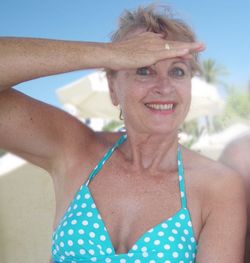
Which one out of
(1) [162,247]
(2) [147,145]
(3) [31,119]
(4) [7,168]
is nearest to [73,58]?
(3) [31,119]

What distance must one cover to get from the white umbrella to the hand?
5.23m

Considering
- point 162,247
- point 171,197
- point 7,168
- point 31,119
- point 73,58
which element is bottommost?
point 7,168

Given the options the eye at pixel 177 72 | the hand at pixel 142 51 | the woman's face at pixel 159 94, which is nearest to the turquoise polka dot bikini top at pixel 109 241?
the woman's face at pixel 159 94

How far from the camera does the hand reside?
5.90 ft

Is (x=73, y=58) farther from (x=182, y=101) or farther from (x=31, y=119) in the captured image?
(x=182, y=101)

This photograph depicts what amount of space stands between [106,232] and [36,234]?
5.59 ft

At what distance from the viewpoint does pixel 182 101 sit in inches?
81.7

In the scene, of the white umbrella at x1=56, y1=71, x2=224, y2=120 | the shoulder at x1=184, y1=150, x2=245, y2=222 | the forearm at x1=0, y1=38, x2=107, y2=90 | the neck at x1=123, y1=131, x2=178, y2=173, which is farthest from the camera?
the white umbrella at x1=56, y1=71, x2=224, y2=120

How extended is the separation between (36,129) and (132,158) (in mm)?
573

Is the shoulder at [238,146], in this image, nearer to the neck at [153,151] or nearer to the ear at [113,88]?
the neck at [153,151]

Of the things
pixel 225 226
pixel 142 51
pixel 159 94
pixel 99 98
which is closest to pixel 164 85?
pixel 159 94

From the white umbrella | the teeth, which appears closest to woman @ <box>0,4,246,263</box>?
the teeth

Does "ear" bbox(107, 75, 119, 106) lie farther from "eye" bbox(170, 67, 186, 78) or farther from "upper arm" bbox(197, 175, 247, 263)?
"upper arm" bbox(197, 175, 247, 263)

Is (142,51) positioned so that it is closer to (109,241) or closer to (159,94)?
(159,94)
